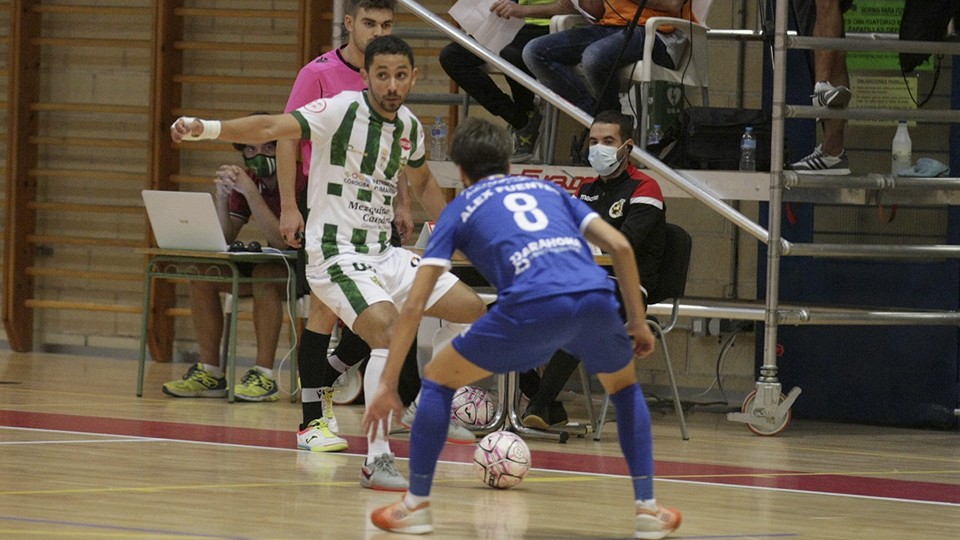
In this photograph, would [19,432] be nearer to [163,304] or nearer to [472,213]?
[472,213]

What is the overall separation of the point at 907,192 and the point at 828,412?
1.31 metres

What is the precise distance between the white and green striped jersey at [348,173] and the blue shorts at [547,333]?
4.86ft

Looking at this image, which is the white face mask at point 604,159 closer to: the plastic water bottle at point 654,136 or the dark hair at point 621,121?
the dark hair at point 621,121

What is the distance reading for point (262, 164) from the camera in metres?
7.55

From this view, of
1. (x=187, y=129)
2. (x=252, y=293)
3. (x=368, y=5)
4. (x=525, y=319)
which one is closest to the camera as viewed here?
(x=525, y=319)

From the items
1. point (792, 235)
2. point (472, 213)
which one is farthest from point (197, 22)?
point (472, 213)

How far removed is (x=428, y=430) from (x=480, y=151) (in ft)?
2.55

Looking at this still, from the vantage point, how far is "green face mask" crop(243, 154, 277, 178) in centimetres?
754

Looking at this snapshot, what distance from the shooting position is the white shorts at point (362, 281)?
507 centimetres

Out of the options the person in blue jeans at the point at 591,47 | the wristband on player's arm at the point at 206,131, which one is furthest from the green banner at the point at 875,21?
the wristband on player's arm at the point at 206,131

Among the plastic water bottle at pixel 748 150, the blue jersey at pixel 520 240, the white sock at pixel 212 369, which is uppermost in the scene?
the plastic water bottle at pixel 748 150

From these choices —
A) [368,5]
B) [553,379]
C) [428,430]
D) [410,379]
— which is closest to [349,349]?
[410,379]

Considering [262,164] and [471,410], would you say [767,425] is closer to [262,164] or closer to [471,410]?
[471,410]

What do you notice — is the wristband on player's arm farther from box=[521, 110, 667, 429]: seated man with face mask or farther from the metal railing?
the metal railing
